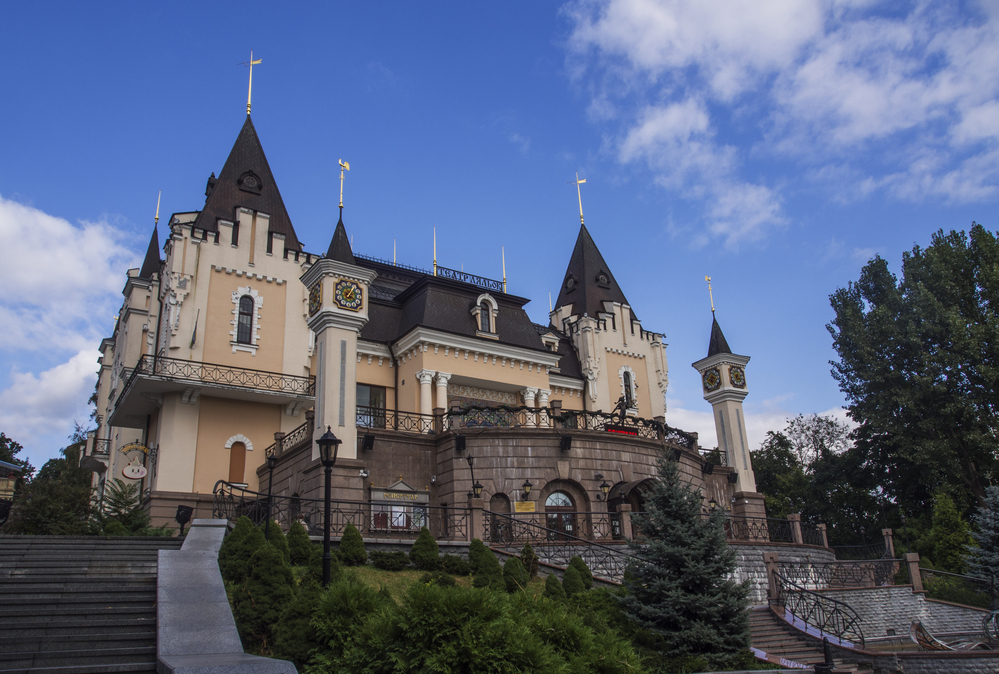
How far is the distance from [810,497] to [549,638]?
39.4 meters

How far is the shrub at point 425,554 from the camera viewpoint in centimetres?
1578

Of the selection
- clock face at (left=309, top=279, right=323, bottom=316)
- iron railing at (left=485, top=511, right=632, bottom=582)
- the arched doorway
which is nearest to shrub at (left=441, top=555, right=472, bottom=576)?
iron railing at (left=485, top=511, right=632, bottom=582)

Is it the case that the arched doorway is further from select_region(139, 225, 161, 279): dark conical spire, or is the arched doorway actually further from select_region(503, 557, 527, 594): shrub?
select_region(139, 225, 161, 279): dark conical spire

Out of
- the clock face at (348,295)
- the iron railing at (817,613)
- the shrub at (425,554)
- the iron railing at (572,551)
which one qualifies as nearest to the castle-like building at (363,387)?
the clock face at (348,295)

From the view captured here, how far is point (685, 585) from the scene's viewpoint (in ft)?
45.8

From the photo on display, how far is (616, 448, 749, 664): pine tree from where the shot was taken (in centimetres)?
→ 1332

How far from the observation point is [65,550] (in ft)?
42.0

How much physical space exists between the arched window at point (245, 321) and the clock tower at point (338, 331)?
224 inches

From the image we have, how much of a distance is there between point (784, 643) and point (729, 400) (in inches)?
648

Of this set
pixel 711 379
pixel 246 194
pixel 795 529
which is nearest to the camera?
pixel 795 529

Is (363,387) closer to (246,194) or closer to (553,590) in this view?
(246,194)

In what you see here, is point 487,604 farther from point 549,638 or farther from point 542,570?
point 542,570

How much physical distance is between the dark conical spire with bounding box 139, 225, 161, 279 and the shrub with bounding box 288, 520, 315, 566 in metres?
26.1

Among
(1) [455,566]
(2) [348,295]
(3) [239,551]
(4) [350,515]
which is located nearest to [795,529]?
(1) [455,566]
